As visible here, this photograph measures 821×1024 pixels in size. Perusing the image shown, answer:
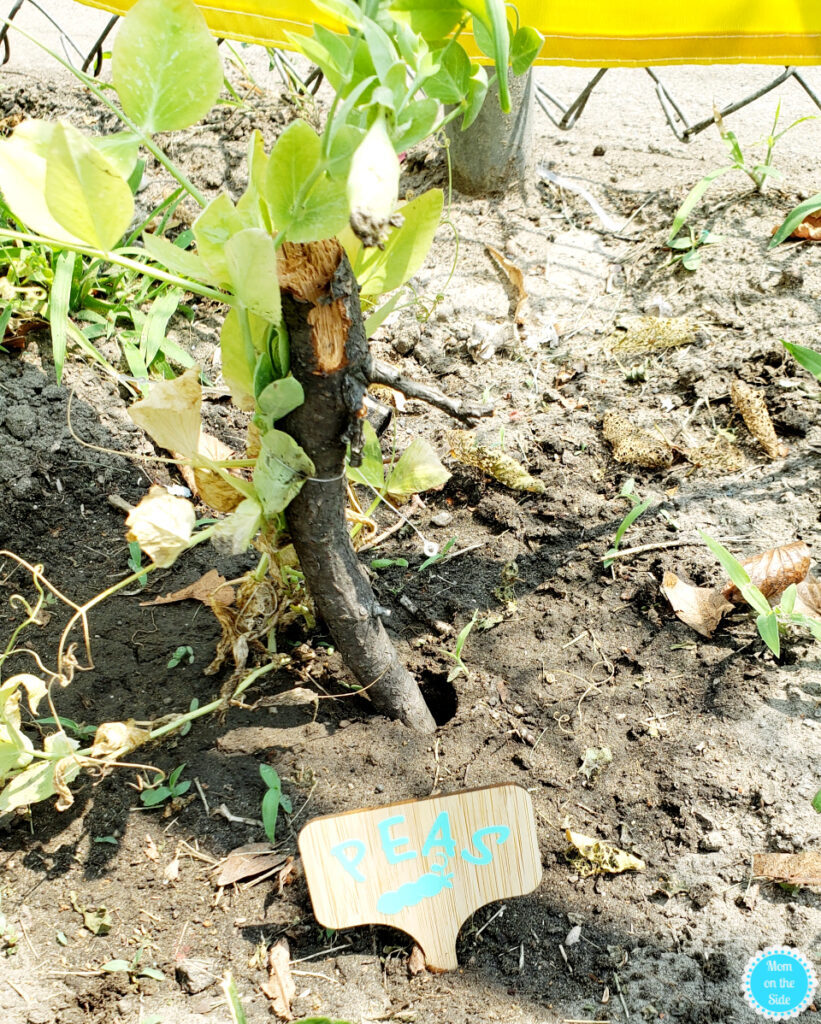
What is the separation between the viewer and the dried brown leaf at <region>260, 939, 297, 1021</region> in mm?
1050

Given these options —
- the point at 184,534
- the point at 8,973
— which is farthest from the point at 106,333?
the point at 8,973

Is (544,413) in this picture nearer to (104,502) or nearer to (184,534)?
(104,502)

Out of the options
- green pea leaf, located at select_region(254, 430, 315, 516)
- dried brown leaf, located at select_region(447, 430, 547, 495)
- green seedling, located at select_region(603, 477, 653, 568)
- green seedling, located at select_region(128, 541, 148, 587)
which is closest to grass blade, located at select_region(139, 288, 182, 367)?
green seedling, located at select_region(128, 541, 148, 587)

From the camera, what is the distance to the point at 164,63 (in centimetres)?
90

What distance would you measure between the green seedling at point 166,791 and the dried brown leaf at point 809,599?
104 centimetres

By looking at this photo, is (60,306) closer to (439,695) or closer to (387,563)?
(387,563)

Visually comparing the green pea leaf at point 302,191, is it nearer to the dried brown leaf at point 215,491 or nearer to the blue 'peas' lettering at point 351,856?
the dried brown leaf at point 215,491

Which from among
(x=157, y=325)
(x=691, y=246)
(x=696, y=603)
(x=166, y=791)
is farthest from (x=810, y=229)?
(x=166, y=791)

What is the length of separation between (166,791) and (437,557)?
2.22 feet

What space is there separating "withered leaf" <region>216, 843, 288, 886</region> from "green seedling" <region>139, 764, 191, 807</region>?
0.42ft

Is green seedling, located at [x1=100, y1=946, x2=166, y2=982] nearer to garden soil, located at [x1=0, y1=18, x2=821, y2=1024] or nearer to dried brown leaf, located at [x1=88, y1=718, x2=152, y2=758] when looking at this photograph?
garden soil, located at [x1=0, y1=18, x2=821, y2=1024]

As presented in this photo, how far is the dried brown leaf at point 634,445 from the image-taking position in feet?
5.75

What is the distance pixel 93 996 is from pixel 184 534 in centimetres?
61

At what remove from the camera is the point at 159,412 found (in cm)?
101
